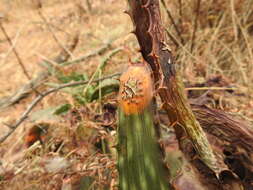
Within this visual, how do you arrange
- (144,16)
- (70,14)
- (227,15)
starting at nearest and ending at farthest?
1. (144,16)
2. (227,15)
3. (70,14)

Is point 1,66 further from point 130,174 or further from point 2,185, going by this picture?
point 130,174

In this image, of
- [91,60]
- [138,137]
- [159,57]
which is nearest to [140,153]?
[138,137]

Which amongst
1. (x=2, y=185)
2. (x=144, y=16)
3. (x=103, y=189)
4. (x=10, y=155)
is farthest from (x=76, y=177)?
(x=10, y=155)

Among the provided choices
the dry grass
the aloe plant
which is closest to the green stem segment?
the aloe plant

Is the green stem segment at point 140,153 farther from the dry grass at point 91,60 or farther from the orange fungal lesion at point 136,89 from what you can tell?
the dry grass at point 91,60

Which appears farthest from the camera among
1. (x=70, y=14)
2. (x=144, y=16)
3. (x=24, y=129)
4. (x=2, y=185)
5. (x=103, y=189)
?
(x=70, y=14)

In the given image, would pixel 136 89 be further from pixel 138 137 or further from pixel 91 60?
pixel 91 60
